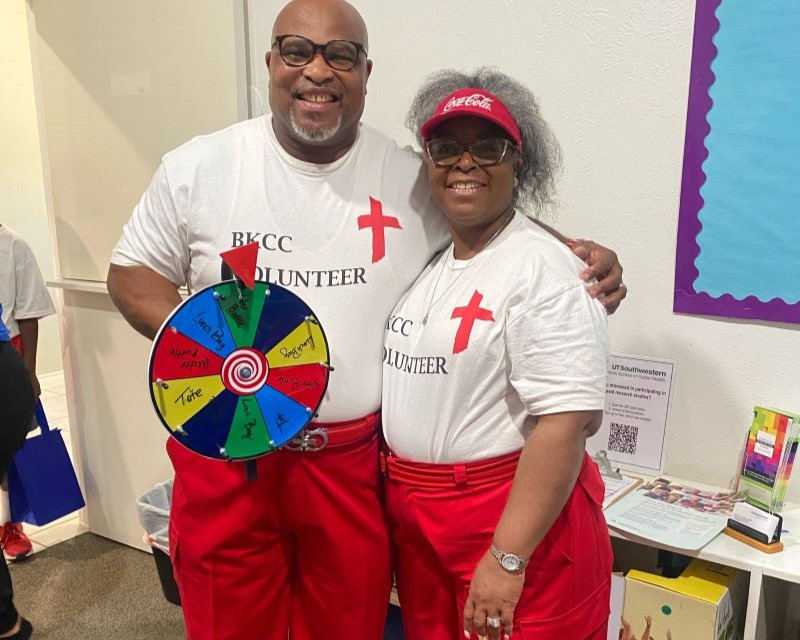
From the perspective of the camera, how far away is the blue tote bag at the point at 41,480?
2410 mm

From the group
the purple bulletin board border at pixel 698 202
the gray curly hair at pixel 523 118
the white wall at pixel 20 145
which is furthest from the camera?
the white wall at pixel 20 145

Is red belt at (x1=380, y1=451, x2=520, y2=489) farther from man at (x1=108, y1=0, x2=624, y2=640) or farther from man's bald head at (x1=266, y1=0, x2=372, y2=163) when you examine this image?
man's bald head at (x1=266, y1=0, x2=372, y2=163)

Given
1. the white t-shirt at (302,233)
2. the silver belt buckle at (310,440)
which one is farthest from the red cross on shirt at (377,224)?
the silver belt buckle at (310,440)

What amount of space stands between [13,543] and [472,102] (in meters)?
2.51

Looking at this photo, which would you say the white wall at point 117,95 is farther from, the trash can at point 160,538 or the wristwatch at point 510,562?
the wristwatch at point 510,562

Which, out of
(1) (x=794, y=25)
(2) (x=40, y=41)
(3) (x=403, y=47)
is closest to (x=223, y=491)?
(3) (x=403, y=47)

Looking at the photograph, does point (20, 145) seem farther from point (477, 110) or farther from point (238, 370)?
point (477, 110)

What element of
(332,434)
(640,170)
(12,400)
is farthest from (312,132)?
(12,400)

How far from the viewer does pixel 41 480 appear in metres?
2.46

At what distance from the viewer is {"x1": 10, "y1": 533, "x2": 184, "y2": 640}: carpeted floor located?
2184mm

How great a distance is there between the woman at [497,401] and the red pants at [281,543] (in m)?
0.09

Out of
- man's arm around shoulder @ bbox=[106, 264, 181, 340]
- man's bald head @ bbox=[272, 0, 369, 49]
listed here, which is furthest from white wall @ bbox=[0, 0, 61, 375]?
man's bald head @ bbox=[272, 0, 369, 49]

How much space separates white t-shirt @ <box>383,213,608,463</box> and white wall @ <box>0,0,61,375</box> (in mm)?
3926

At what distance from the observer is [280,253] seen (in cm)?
120
